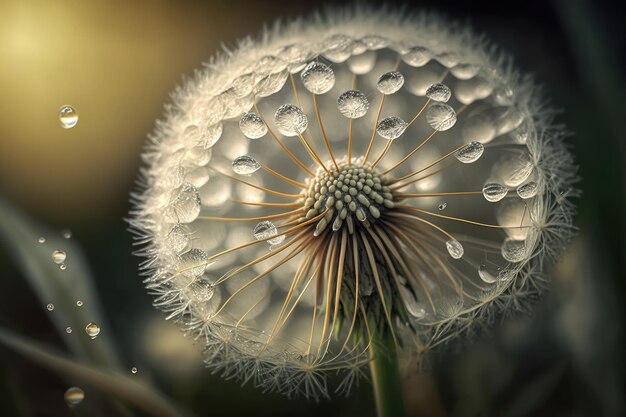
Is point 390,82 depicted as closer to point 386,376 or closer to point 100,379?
point 386,376

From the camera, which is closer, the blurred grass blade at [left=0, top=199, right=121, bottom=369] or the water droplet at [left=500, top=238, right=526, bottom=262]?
the water droplet at [left=500, top=238, right=526, bottom=262]

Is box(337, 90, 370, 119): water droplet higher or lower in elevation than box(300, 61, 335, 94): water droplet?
lower

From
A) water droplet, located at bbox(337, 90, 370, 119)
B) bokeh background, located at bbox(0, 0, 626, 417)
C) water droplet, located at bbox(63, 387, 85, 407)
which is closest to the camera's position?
water droplet, located at bbox(337, 90, 370, 119)

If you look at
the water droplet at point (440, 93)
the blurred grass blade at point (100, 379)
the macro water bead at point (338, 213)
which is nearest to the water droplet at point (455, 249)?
Result: the macro water bead at point (338, 213)

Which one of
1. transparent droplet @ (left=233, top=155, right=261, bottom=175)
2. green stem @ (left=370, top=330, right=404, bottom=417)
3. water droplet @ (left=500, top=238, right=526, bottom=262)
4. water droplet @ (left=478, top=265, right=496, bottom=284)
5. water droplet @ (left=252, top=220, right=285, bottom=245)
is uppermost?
transparent droplet @ (left=233, top=155, right=261, bottom=175)

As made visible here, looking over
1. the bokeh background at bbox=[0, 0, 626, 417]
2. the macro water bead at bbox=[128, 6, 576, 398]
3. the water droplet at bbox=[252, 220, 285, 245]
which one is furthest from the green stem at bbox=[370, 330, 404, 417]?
the bokeh background at bbox=[0, 0, 626, 417]

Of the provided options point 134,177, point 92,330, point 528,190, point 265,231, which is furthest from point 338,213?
point 134,177

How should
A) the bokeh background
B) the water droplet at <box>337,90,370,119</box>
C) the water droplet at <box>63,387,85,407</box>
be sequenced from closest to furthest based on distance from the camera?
the water droplet at <box>337,90,370,119</box> < the water droplet at <box>63,387,85,407</box> < the bokeh background

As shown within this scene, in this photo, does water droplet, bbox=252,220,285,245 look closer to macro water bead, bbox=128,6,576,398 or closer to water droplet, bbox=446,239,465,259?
macro water bead, bbox=128,6,576,398
